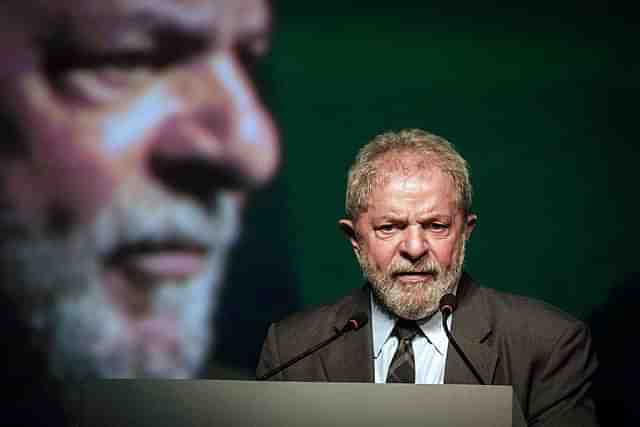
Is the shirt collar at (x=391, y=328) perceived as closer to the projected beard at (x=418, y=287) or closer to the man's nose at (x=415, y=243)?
the projected beard at (x=418, y=287)

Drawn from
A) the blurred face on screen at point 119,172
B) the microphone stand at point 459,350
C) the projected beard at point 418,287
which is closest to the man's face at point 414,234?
the projected beard at point 418,287

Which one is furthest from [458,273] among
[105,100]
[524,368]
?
[105,100]

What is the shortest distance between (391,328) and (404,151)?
1.70 feet

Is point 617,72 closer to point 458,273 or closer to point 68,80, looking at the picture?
point 458,273

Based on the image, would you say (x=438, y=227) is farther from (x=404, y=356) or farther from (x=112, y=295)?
(x=112, y=295)

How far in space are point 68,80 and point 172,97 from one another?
1.36 ft

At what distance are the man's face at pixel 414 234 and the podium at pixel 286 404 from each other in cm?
82

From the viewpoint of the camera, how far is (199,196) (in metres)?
3.60

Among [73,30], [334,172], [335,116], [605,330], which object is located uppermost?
[73,30]

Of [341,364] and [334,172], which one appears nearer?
[341,364]

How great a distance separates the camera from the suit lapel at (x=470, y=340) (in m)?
2.50

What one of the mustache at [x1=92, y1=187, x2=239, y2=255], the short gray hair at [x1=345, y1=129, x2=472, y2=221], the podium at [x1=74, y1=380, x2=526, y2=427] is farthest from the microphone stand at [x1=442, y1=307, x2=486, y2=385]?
the mustache at [x1=92, y1=187, x2=239, y2=255]

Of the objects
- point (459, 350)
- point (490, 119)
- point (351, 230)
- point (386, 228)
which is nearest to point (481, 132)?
point (490, 119)

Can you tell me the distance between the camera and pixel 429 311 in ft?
8.53
